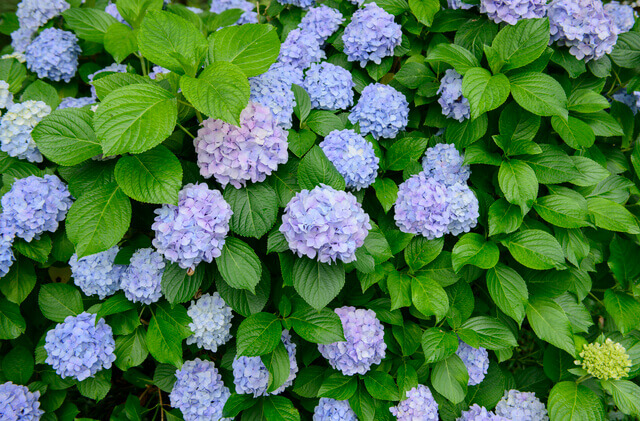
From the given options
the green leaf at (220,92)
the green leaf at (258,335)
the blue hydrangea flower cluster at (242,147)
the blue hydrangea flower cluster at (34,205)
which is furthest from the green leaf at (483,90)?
the blue hydrangea flower cluster at (34,205)

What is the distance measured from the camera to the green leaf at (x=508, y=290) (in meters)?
1.90

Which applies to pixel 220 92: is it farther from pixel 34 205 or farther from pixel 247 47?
pixel 34 205

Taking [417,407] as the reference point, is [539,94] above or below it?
above

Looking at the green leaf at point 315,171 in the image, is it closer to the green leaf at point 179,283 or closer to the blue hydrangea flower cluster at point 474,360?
the green leaf at point 179,283

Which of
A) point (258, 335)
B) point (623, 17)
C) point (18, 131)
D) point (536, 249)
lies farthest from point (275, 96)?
point (623, 17)

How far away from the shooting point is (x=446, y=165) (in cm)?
204

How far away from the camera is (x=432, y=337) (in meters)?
1.88

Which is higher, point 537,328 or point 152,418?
point 537,328

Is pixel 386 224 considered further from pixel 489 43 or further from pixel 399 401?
pixel 489 43

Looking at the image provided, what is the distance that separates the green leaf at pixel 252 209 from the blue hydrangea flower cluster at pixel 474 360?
3.57 feet

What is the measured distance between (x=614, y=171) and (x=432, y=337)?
1313mm

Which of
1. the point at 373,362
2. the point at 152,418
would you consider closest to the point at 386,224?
the point at 373,362

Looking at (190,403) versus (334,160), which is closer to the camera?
(334,160)

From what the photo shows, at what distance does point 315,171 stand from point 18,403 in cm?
160
